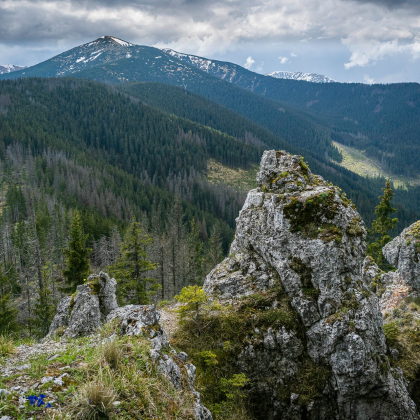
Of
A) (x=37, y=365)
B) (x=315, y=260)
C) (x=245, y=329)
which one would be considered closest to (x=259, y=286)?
(x=245, y=329)

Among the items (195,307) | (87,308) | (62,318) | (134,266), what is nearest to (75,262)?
(134,266)

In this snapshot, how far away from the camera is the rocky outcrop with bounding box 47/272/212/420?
8.98 m

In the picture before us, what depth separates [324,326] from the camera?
15344mm

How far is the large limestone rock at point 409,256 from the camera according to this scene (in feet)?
74.2

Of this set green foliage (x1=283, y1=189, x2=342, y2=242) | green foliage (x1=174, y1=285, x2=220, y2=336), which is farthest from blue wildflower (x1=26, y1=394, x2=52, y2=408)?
green foliage (x1=283, y1=189, x2=342, y2=242)

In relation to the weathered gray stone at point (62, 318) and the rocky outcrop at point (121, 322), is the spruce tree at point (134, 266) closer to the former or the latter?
the rocky outcrop at point (121, 322)

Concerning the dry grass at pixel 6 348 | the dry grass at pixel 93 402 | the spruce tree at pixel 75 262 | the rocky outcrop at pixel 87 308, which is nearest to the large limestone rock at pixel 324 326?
the rocky outcrop at pixel 87 308

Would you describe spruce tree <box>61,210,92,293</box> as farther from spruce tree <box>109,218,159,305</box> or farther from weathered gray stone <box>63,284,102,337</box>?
weathered gray stone <box>63,284,102,337</box>

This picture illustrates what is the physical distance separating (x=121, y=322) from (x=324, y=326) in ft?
35.1

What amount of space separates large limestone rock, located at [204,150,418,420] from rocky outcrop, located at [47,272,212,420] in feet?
23.1

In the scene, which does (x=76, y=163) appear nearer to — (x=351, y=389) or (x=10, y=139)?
(x=10, y=139)

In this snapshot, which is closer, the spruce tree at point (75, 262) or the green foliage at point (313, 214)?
the green foliage at point (313, 214)

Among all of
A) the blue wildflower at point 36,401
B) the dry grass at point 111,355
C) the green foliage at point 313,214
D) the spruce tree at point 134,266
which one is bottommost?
the spruce tree at point 134,266

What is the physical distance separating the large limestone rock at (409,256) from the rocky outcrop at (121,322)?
20.2 m
